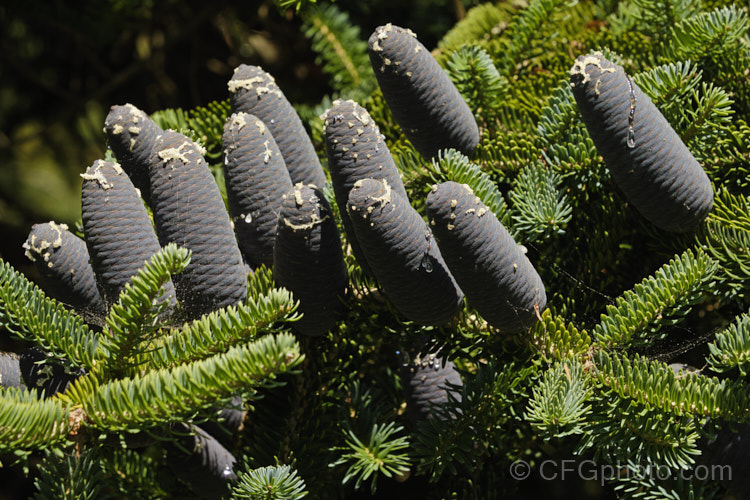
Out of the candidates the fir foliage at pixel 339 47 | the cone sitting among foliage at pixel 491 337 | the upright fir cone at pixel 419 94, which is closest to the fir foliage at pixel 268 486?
the cone sitting among foliage at pixel 491 337

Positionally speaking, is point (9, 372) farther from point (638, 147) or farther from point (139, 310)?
point (638, 147)

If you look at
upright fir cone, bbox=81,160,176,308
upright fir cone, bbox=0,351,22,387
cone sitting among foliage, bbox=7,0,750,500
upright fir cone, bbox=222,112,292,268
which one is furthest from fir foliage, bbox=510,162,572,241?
upright fir cone, bbox=0,351,22,387

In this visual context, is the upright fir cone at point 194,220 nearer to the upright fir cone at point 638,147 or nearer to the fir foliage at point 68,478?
the fir foliage at point 68,478

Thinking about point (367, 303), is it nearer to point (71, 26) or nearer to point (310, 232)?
point (310, 232)

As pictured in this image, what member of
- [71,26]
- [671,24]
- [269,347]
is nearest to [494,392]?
[269,347]

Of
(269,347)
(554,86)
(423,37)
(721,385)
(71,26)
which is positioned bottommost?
(721,385)
